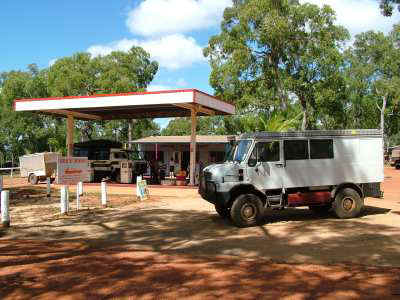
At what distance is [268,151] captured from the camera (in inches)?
464

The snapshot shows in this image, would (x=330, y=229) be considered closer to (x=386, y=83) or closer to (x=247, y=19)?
(x=247, y=19)

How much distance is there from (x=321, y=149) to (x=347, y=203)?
175 centimetres

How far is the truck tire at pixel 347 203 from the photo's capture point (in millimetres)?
12281

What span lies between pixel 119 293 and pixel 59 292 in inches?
32.8

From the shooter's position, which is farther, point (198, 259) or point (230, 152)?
point (230, 152)

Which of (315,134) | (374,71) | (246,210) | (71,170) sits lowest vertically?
(246,210)

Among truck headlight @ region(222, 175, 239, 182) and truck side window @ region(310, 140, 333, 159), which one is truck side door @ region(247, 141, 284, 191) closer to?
truck headlight @ region(222, 175, 239, 182)

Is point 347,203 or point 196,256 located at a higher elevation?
point 347,203

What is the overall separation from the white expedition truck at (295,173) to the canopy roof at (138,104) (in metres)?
12.0

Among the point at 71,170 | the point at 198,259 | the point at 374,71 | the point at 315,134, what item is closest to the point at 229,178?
the point at 315,134

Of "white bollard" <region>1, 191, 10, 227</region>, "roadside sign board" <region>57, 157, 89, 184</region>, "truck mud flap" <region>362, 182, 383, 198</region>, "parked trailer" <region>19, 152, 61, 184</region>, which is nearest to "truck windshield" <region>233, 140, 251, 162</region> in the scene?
"truck mud flap" <region>362, 182, 383, 198</region>

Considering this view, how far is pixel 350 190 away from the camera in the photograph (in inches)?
486

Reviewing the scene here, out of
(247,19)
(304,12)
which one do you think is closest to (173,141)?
(247,19)

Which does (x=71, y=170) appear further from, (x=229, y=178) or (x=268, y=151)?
(x=268, y=151)
